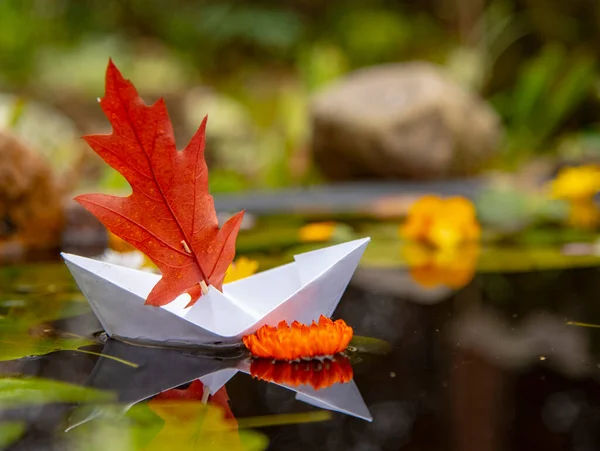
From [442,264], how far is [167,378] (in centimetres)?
72

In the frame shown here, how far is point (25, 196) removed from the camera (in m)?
1.52

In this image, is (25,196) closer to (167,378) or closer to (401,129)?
(167,378)

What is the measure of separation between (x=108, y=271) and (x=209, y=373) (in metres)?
0.15

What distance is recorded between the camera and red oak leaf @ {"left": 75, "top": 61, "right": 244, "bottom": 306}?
60cm

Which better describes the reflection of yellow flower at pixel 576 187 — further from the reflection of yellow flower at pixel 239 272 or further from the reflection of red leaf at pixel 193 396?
the reflection of red leaf at pixel 193 396

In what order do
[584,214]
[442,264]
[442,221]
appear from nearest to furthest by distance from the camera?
1. [442,264]
2. [442,221]
3. [584,214]

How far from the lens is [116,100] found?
578mm

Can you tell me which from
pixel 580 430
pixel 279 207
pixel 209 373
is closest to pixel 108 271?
pixel 209 373

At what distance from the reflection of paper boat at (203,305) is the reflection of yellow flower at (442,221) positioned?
689mm

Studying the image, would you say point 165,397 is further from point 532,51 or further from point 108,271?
point 532,51

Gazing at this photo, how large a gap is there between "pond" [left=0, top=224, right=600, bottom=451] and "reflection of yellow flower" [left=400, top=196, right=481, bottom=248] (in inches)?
18.9

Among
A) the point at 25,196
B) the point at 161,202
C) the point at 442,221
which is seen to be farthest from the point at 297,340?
the point at 25,196

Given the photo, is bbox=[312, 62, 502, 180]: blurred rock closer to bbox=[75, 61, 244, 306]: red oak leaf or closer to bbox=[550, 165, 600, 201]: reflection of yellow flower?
bbox=[550, 165, 600, 201]: reflection of yellow flower

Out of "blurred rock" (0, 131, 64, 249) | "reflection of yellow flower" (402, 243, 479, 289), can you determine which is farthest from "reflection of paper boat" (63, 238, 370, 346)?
"blurred rock" (0, 131, 64, 249)
